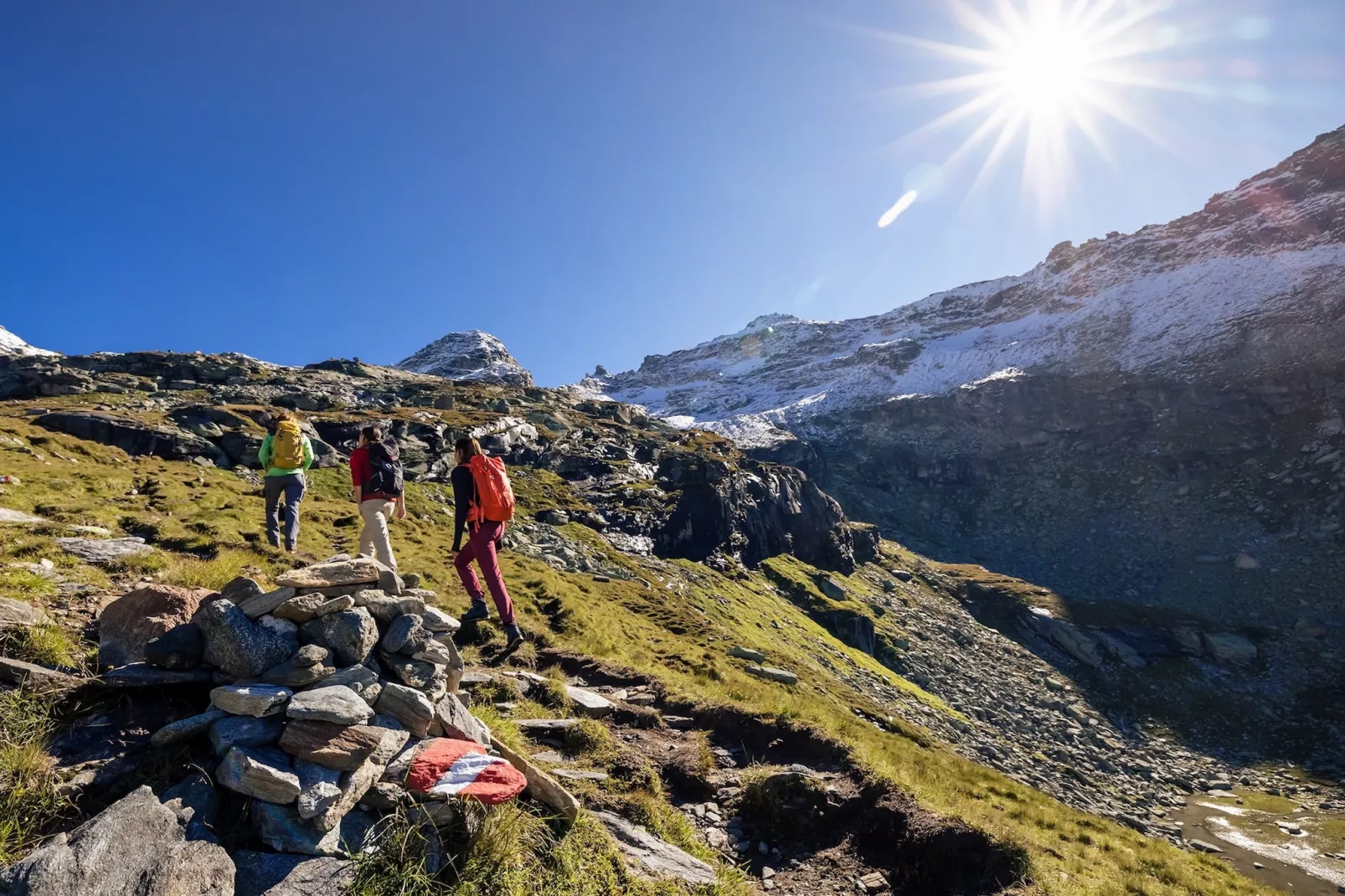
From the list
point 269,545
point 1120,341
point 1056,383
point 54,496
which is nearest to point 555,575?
point 269,545

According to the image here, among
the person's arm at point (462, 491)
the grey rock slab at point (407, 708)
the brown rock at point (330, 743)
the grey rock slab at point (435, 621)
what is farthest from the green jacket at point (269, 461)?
the brown rock at point (330, 743)

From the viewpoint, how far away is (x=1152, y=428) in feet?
328

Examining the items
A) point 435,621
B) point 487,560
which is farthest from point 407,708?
point 487,560

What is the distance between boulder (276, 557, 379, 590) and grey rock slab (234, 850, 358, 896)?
9.18 feet

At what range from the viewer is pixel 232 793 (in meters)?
4.44

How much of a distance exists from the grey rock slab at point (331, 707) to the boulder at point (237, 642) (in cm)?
59

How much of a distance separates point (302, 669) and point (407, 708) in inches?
40.9

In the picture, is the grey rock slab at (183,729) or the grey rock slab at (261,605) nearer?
the grey rock slab at (183,729)

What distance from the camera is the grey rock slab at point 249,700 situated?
15.8 ft

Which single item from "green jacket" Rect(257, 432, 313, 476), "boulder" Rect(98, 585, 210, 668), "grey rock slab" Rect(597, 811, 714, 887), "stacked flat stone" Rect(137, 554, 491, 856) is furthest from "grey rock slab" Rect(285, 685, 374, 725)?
"green jacket" Rect(257, 432, 313, 476)

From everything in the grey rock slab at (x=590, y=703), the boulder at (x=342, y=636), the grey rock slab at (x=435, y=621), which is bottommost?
the grey rock slab at (x=590, y=703)

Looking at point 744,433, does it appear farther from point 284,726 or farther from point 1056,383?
point 284,726

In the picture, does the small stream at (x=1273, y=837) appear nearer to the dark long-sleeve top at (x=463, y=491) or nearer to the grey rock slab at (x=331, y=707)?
the dark long-sleeve top at (x=463, y=491)

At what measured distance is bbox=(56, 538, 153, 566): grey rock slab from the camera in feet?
29.7
